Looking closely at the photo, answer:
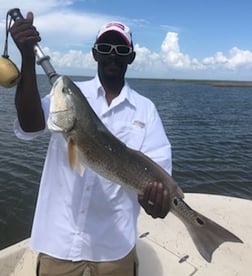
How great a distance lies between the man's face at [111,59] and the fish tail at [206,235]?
1377mm

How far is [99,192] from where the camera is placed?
3.21 metres

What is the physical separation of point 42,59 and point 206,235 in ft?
6.29

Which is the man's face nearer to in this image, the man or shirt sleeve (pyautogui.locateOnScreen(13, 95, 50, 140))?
the man

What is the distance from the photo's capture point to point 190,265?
559 centimetres

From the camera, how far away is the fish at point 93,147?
2.81 metres

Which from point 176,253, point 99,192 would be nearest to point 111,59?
point 99,192

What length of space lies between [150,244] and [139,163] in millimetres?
3357

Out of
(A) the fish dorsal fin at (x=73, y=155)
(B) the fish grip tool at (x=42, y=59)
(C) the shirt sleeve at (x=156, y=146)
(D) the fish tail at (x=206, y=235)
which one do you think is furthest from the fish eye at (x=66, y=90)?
(D) the fish tail at (x=206, y=235)

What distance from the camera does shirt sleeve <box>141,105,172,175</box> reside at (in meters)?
3.34

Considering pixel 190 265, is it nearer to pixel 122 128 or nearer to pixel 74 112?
pixel 122 128

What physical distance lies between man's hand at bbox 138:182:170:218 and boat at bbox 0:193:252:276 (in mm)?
2620

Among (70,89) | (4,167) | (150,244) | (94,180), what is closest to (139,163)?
(94,180)

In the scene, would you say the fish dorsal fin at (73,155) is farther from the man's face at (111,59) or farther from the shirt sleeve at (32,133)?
the man's face at (111,59)

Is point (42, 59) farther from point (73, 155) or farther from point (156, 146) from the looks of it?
point (156, 146)
